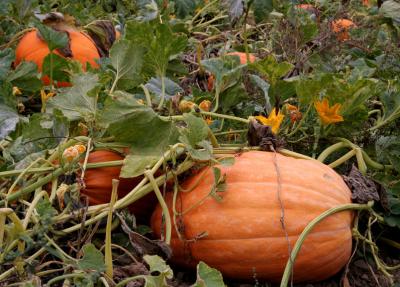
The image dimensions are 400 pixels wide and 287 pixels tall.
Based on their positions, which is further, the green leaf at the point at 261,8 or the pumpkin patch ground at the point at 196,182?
the green leaf at the point at 261,8

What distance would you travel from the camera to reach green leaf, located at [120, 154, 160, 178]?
5.88ft

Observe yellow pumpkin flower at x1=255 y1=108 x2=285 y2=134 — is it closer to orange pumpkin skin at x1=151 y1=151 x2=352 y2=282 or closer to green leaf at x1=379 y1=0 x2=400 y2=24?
orange pumpkin skin at x1=151 y1=151 x2=352 y2=282

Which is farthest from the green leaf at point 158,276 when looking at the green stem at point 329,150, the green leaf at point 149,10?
the green leaf at point 149,10

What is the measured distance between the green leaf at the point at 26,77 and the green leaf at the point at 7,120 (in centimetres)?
28

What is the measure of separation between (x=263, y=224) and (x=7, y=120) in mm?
872

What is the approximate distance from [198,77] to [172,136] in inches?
44.5

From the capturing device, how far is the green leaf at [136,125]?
5.85 feet

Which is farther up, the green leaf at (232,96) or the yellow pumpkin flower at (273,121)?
the yellow pumpkin flower at (273,121)

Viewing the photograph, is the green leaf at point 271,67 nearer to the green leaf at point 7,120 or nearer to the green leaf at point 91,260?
the green leaf at point 7,120

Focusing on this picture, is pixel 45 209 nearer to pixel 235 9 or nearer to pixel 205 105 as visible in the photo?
pixel 205 105

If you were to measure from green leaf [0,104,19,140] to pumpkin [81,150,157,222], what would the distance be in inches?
11.4

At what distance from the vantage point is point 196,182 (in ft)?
6.13

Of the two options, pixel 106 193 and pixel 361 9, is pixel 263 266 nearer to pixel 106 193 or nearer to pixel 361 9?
pixel 106 193

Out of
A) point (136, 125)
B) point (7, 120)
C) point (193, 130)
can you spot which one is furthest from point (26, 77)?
point (193, 130)
